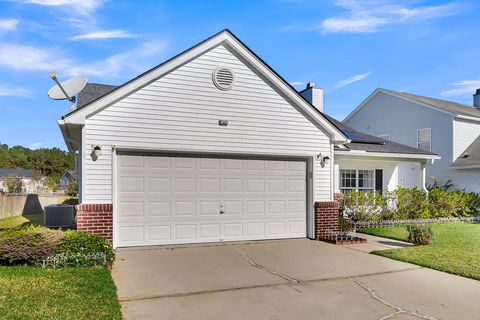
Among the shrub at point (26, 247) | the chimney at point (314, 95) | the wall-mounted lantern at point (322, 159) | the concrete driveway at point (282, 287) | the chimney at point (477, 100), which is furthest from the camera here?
the chimney at point (477, 100)

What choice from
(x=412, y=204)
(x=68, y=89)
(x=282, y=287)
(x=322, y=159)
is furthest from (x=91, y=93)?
(x=412, y=204)

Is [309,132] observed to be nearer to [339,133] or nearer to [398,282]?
[339,133]

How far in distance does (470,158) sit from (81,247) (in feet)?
62.4

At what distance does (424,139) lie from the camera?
20.9m

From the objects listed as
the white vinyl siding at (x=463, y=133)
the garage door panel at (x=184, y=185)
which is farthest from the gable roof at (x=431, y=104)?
the garage door panel at (x=184, y=185)

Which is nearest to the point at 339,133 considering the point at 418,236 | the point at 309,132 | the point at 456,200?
the point at 309,132

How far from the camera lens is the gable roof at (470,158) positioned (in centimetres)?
1827

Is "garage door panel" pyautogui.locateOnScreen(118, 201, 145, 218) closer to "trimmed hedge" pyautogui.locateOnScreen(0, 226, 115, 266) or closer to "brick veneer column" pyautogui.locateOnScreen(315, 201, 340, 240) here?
"trimmed hedge" pyautogui.locateOnScreen(0, 226, 115, 266)

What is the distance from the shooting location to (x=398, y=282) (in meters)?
6.39

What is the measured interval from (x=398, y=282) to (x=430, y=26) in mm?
8681

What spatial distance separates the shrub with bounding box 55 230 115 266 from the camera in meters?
7.03

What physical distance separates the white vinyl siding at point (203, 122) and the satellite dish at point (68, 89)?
55.1 inches

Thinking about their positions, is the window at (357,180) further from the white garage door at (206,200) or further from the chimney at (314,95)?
the white garage door at (206,200)

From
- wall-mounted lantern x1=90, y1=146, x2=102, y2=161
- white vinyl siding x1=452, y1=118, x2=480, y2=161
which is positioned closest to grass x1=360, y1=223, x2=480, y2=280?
wall-mounted lantern x1=90, y1=146, x2=102, y2=161
